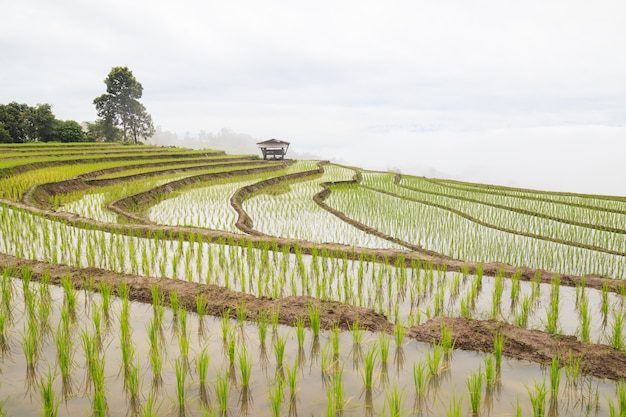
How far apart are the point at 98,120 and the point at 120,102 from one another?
3011 mm

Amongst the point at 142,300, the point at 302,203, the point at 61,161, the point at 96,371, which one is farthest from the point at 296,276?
→ the point at 61,161

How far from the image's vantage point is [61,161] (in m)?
14.7

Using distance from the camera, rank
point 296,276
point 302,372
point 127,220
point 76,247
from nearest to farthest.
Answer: point 302,372
point 296,276
point 76,247
point 127,220

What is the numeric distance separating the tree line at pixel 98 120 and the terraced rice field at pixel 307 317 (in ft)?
67.6

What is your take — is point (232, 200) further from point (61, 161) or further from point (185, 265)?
point (61, 161)

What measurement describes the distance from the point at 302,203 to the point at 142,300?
664 cm

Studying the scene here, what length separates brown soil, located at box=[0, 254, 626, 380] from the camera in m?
2.61

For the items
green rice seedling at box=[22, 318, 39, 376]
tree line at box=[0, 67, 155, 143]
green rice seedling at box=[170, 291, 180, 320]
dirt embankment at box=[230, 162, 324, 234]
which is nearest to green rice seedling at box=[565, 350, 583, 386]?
green rice seedling at box=[170, 291, 180, 320]

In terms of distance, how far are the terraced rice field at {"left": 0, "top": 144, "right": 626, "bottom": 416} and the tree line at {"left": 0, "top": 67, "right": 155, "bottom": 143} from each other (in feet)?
67.6

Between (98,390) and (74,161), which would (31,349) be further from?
(74,161)

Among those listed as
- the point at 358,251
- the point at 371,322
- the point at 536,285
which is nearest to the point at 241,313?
the point at 371,322

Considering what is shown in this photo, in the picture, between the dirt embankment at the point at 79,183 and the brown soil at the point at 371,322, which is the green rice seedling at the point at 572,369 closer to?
the brown soil at the point at 371,322

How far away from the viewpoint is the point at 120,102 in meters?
33.8

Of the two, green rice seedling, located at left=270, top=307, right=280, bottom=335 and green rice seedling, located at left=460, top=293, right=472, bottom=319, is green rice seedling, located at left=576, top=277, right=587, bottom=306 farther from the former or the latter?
green rice seedling, located at left=270, top=307, right=280, bottom=335
